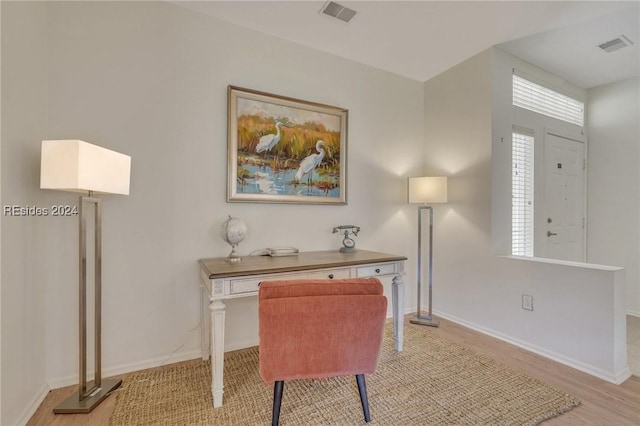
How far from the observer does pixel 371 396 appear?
1816 millimetres

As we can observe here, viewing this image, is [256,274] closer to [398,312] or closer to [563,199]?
[398,312]

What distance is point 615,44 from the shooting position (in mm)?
2791

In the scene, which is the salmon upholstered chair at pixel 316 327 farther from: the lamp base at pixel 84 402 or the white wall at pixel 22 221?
the white wall at pixel 22 221

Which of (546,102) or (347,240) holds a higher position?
(546,102)

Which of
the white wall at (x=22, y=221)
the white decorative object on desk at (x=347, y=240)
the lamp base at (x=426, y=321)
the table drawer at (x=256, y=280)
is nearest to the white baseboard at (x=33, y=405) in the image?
the white wall at (x=22, y=221)

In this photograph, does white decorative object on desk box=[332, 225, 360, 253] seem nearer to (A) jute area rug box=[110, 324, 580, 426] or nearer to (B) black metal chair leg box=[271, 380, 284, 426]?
(A) jute area rug box=[110, 324, 580, 426]

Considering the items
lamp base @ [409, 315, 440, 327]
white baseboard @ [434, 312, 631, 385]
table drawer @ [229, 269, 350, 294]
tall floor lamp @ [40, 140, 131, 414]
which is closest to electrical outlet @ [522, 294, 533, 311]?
white baseboard @ [434, 312, 631, 385]

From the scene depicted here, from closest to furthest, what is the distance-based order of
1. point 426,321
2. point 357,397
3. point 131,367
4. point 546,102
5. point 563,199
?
point 357,397 → point 131,367 → point 426,321 → point 546,102 → point 563,199

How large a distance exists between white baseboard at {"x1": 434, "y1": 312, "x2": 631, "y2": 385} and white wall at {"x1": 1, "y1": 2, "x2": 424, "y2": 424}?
179 centimetres

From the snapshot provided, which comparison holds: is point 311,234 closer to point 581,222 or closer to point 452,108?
point 452,108

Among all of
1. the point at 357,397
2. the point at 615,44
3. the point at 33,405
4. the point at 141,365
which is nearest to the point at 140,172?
the point at 141,365

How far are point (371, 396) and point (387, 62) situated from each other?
3068mm

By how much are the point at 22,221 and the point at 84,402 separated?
3.63 feet

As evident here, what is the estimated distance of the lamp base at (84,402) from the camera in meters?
1.66
